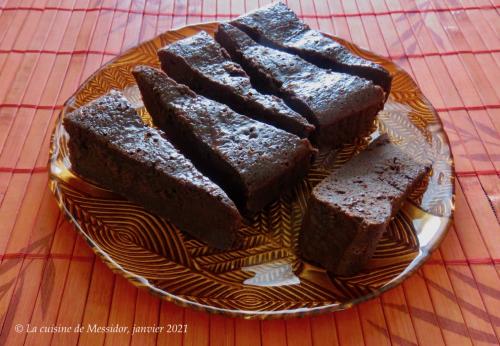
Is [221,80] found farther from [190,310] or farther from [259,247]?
[190,310]

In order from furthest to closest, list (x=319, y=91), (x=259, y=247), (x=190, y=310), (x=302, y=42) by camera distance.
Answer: (x=302, y=42), (x=319, y=91), (x=259, y=247), (x=190, y=310)

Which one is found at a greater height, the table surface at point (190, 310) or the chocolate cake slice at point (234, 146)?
the chocolate cake slice at point (234, 146)

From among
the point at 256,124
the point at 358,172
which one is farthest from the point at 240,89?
the point at 358,172

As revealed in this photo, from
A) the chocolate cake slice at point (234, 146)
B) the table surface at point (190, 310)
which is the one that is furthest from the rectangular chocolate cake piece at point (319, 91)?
the table surface at point (190, 310)

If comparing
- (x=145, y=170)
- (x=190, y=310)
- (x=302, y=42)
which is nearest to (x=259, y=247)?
(x=190, y=310)

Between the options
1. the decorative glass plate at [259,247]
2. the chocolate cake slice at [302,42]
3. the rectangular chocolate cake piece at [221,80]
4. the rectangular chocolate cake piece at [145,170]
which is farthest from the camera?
the chocolate cake slice at [302,42]

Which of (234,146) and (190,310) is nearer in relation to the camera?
(190,310)

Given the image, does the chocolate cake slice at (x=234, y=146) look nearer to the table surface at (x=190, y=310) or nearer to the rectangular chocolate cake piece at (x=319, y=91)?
the rectangular chocolate cake piece at (x=319, y=91)
